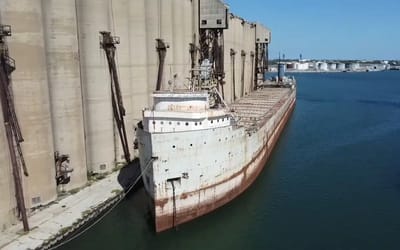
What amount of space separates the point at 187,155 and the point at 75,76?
27.1ft

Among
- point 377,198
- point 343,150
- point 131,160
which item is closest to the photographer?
point 377,198

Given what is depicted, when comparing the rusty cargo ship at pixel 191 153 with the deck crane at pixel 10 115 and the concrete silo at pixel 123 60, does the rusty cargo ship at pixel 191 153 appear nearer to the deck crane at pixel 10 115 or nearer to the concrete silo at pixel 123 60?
the concrete silo at pixel 123 60

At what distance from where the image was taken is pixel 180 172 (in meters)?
19.0

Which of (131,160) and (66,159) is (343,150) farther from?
(66,159)

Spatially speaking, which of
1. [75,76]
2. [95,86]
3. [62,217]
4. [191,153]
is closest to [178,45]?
[95,86]

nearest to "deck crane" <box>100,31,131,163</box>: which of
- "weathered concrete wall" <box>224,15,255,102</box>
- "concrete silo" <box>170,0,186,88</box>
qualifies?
"concrete silo" <box>170,0,186,88</box>

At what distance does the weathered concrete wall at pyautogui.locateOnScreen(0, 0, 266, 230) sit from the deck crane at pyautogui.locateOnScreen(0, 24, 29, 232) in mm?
391

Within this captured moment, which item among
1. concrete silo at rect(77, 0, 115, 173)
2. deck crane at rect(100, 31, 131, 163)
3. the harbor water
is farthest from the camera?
deck crane at rect(100, 31, 131, 163)

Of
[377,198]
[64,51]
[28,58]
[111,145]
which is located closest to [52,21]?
[64,51]

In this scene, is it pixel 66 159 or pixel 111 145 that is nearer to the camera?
pixel 66 159

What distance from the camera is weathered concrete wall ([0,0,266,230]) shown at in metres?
18.0

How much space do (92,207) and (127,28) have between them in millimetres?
12861

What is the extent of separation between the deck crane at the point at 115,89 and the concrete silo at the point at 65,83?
2.55m

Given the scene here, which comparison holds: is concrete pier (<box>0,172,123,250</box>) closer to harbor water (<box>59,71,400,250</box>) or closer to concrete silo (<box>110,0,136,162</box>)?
harbor water (<box>59,71,400,250</box>)
